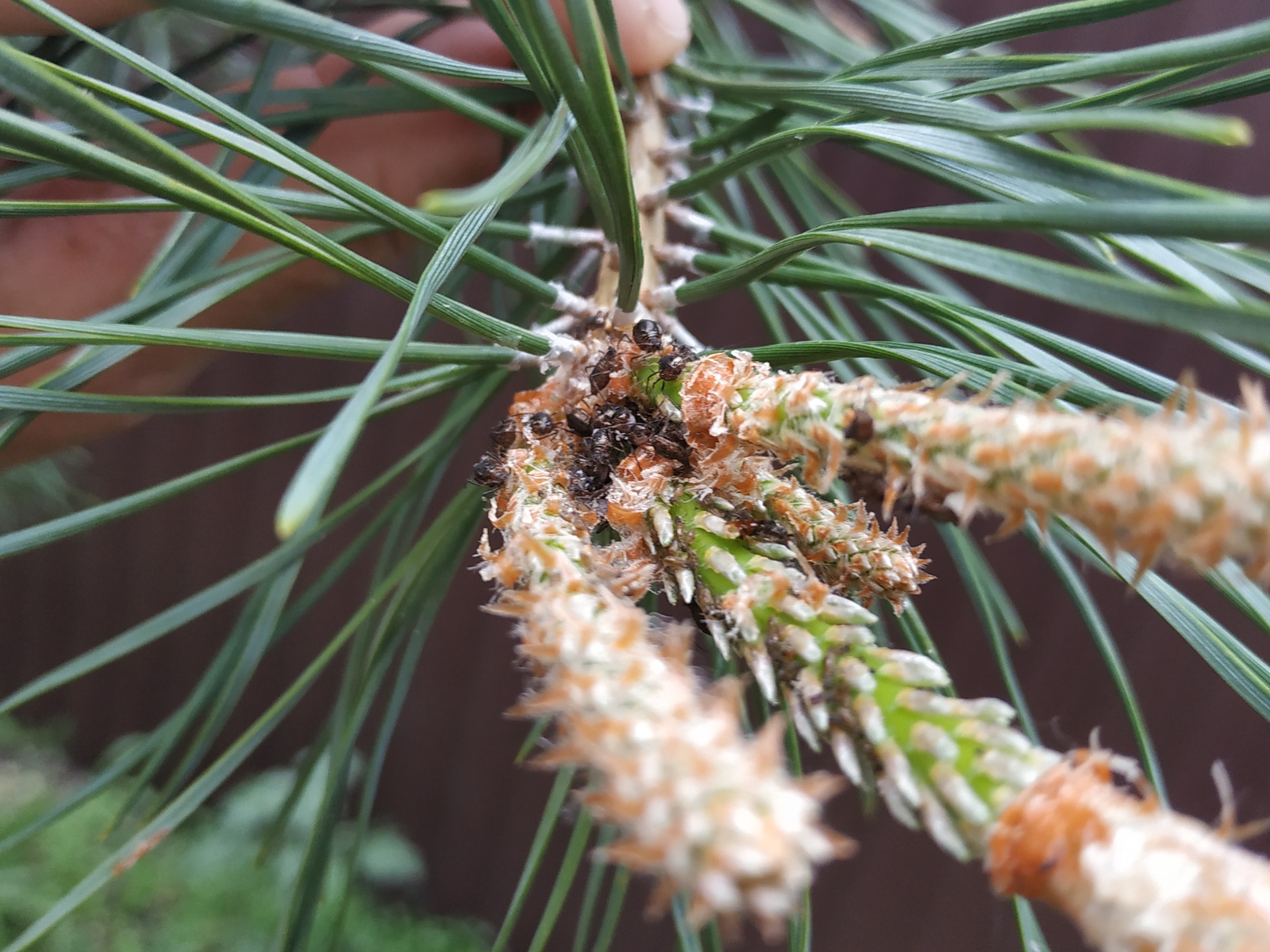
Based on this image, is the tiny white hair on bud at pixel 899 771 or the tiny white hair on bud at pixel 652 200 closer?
the tiny white hair on bud at pixel 899 771

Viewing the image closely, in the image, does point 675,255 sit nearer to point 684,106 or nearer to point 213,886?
point 684,106

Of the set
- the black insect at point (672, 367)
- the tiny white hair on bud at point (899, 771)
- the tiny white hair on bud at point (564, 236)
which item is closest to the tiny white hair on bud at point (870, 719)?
the tiny white hair on bud at point (899, 771)

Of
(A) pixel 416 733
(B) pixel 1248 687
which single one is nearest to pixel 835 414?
(B) pixel 1248 687

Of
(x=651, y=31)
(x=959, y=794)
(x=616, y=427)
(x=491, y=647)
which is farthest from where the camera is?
(x=491, y=647)

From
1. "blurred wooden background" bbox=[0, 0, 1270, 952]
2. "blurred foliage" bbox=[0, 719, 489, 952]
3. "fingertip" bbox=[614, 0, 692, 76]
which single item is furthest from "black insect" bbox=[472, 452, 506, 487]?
"blurred foliage" bbox=[0, 719, 489, 952]

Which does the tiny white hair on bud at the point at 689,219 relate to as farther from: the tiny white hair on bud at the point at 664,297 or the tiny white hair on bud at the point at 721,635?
the tiny white hair on bud at the point at 721,635

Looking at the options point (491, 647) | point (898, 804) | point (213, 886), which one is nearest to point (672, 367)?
point (898, 804)

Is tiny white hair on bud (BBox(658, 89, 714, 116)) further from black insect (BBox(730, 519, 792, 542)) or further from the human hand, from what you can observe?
black insect (BBox(730, 519, 792, 542))
